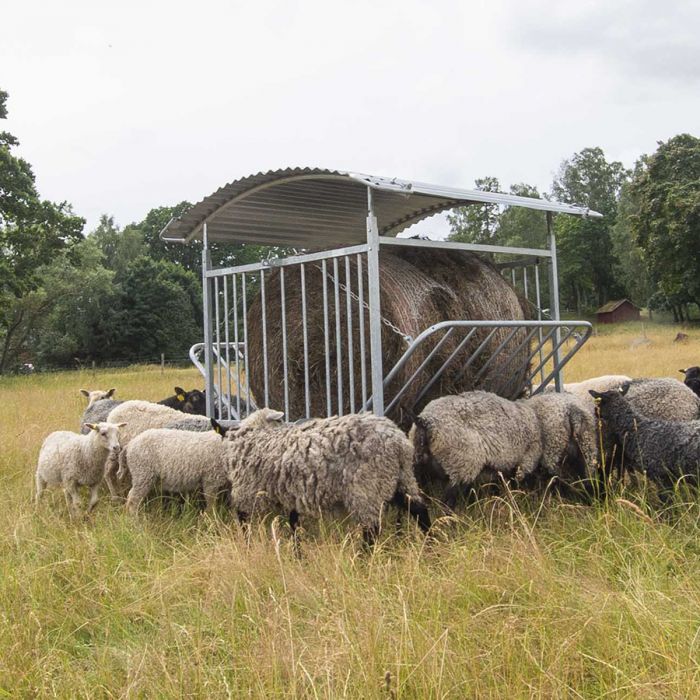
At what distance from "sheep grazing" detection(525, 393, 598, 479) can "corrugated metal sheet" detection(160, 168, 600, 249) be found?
2.21 meters

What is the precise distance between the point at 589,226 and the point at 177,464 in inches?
2589

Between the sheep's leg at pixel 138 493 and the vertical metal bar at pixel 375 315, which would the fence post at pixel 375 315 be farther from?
the sheep's leg at pixel 138 493

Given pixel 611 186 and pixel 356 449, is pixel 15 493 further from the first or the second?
pixel 611 186

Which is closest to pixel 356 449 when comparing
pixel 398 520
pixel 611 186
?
pixel 398 520

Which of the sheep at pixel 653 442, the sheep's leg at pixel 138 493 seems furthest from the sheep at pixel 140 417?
the sheep at pixel 653 442

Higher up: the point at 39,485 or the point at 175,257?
the point at 175,257

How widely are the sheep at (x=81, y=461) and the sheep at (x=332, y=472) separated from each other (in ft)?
4.86

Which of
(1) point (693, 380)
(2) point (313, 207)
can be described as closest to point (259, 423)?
(2) point (313, 207)

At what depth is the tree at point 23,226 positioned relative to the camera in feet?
88.8

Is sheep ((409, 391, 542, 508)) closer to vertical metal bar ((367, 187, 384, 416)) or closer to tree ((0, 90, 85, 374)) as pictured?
vertical metal bar ((367, 187, 384, 416))

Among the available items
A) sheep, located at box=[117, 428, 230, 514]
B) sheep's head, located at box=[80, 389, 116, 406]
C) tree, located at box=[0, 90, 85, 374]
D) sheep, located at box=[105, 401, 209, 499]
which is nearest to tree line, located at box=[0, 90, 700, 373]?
tree, located at box=[0, 90, 85, 374]

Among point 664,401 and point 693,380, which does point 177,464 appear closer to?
point 664,401

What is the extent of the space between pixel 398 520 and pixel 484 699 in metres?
2.93

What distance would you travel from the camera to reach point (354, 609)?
415cm
